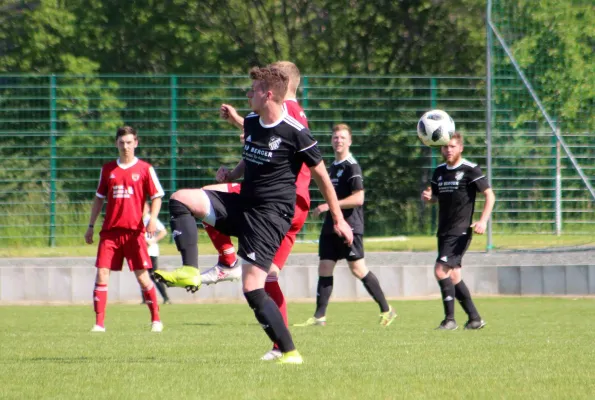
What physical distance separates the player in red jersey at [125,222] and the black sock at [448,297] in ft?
9.40

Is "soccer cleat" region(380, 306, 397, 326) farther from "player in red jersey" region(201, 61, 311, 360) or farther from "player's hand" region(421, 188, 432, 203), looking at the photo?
"player in red jersey" region(201, 61, 311, 360)

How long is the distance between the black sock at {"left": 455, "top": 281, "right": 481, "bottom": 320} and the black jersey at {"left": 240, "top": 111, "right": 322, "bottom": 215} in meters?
4.45

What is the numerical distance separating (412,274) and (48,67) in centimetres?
1442

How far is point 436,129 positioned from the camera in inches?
468

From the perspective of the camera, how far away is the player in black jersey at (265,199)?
7387mm

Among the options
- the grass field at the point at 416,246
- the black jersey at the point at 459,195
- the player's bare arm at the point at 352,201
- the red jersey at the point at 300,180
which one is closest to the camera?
the red jersey at the point at 300,180

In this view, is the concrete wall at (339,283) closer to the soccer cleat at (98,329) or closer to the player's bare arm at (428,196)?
Answer: the player's bare arm at (428,196)

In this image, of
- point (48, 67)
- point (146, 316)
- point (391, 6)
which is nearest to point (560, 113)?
point (146, 316)

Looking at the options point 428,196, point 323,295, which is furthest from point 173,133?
point 428,196

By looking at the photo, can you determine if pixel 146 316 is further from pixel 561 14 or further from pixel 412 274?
pixel 561 14

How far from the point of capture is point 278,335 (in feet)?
24.6

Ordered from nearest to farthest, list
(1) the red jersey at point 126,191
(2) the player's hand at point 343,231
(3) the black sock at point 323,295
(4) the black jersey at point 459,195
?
(2) the player's hand at point 343,231
(1) the red jersey at point 126,191
(4) the black jersey at point 459,195
(3) the black sock at point 323,295

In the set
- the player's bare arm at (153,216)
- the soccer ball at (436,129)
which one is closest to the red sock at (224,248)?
the player's bare arm at (153,216)

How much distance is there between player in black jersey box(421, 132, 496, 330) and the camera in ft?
38.2
